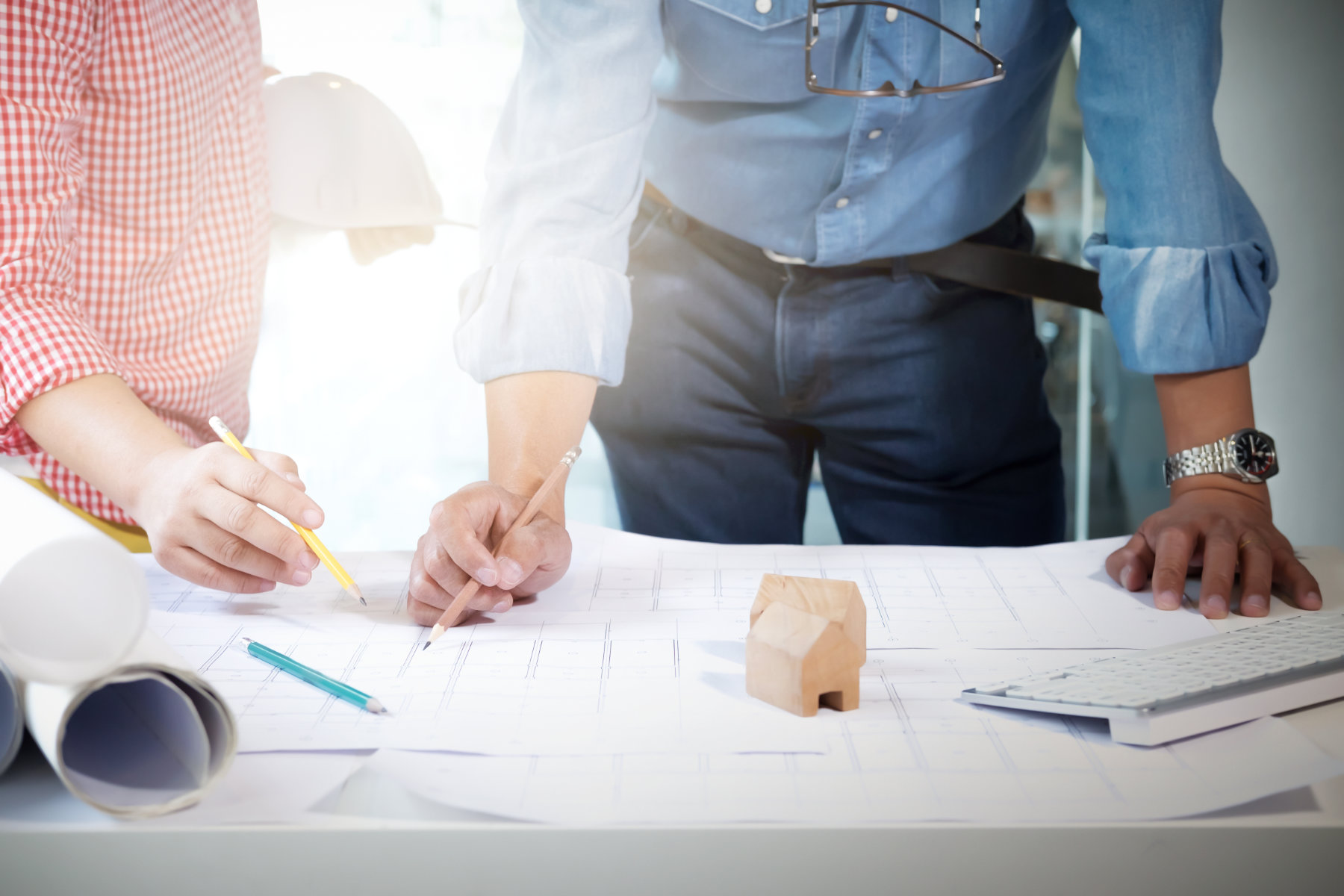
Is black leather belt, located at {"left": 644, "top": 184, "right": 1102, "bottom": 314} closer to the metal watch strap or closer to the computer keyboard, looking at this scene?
the metal watch strap

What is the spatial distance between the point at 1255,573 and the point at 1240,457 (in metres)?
0.12

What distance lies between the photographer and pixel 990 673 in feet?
2.01

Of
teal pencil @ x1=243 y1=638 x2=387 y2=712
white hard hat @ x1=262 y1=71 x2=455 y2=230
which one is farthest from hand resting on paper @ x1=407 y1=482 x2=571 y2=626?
white hard hat @ x1=262 y1=71 x2=455 y2=230

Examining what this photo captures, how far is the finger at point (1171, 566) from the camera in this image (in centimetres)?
72

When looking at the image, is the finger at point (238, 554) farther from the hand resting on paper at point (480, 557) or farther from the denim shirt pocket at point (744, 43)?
the denim shirt pocket at point (744, 43)

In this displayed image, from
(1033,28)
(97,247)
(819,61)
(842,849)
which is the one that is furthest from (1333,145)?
(97,247)

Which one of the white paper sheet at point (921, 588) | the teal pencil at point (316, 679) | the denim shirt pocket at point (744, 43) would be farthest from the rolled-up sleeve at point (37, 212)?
the denim shirt pocket at point (744, 43)

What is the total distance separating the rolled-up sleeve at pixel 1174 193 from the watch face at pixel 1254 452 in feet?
0.21

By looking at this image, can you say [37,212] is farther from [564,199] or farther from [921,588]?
[921,588]

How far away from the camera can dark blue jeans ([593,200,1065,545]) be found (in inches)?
41.4

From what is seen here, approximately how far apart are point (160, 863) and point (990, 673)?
1.55 ft

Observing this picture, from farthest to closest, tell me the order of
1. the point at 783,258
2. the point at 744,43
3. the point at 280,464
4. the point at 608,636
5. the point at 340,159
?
the point at 340,159, the point at 783,258, the point at 744,43, the point at 280,464, the point at 608,636

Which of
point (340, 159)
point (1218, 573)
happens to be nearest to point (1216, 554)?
point (1218, 573)

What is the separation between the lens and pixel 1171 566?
0.74 metres
